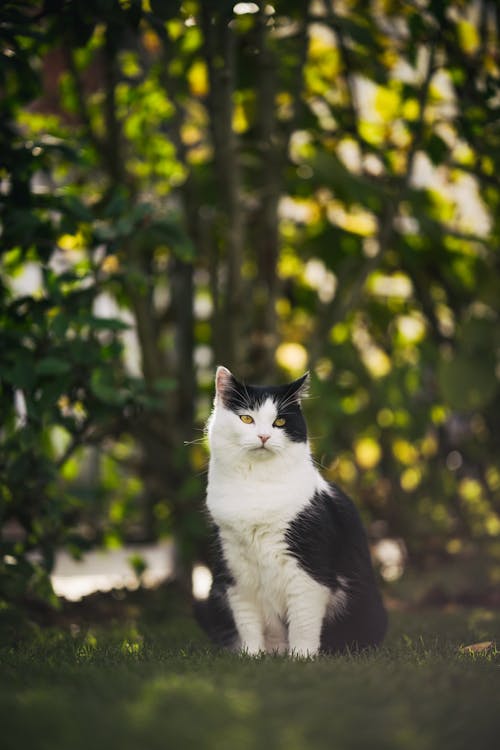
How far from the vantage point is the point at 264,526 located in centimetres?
226

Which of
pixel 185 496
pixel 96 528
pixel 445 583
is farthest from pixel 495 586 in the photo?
pixel 96 528

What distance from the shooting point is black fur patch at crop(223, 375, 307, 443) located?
2.37 metres

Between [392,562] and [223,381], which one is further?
[392,562]

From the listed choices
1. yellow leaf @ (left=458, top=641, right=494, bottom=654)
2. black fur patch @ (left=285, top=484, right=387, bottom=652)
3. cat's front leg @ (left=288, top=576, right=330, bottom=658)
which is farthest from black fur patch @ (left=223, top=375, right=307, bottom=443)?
yellow leaf @ (left=458, top=641, right=494, bottom=654)

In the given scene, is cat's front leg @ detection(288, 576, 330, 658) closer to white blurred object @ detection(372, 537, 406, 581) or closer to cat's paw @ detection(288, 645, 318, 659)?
cat's paw @ detection(288, 645, 318, 659)

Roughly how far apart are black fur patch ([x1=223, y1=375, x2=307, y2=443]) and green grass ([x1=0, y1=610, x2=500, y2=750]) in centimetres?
66

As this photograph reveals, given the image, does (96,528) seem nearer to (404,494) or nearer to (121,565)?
(404,494)

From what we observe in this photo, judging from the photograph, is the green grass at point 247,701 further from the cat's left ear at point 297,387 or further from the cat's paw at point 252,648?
the cat's left ear at point 297,387

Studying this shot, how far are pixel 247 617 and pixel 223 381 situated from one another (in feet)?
2.27

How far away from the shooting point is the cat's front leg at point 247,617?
2.32m

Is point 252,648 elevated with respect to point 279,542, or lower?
lower

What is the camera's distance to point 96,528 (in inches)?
146

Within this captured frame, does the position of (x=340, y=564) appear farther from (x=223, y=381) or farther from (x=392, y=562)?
(x=392, y=562)

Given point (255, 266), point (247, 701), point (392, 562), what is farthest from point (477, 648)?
point (255, 266)
